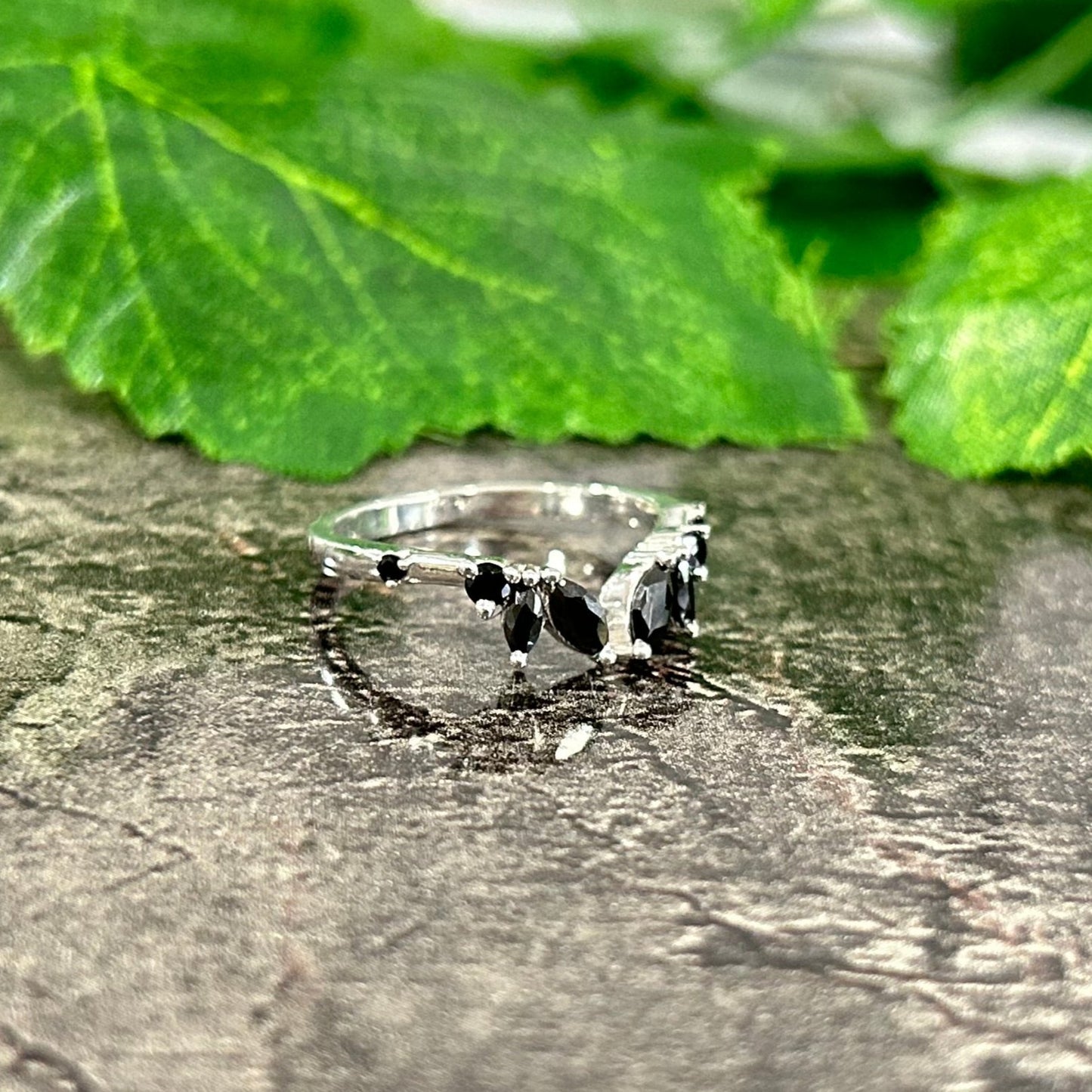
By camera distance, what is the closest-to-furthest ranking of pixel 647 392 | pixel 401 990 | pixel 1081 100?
pixel 401 990 → pixel 647 392 → pixel 1081 100

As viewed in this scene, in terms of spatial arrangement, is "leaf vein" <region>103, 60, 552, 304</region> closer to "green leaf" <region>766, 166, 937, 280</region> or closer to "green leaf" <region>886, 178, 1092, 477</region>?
"green leaf" <region>886, 178, 1092, 477</region>

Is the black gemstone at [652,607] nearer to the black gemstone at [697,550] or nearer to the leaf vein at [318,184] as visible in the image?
the black gemstone at [697,550]

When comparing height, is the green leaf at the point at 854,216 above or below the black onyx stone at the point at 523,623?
above

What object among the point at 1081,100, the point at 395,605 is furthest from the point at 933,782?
the point at 1081,100

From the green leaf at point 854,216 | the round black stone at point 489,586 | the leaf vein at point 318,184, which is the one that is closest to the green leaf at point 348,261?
the leaf vein at point 318,184

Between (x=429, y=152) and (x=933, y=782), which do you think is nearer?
(x=933, y=782)

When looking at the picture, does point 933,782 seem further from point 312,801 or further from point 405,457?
point 405,457

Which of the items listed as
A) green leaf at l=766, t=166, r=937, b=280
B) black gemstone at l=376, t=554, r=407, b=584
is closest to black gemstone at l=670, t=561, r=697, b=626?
black gemstone at l=376, t=554, r=407, b=584
